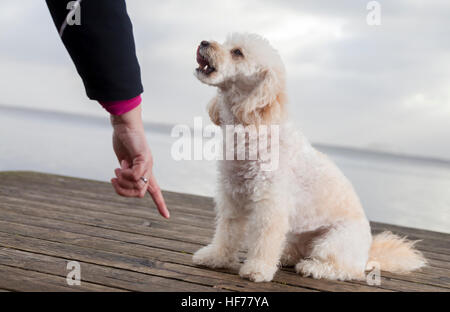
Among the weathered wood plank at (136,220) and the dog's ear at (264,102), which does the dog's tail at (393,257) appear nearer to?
the weathered wood plank at (136,220)

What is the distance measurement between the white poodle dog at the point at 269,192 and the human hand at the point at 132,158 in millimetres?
1234

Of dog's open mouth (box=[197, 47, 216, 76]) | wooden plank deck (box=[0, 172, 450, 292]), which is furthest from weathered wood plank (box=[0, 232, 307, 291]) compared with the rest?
dog's open mouth (box=[197, 47, 216, 76])

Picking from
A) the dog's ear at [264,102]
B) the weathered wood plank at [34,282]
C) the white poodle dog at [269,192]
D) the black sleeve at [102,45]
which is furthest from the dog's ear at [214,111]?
the black sleeve at [102,45]

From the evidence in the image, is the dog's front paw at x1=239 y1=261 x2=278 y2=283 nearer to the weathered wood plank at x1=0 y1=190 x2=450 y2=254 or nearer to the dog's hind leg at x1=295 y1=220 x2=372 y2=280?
the dog's hind leg at x1=295 y1=220 x2=372 y2=280

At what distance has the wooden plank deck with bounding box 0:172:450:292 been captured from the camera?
6.56 ft

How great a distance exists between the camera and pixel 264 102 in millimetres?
2166

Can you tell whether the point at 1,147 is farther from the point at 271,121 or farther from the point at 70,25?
the point at 70,25

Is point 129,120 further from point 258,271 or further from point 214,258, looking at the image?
point 214,258

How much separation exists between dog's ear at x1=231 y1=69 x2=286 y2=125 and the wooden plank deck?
772 mm

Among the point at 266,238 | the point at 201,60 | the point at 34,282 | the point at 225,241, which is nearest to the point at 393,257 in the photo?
the point at 266,238

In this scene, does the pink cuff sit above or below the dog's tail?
above

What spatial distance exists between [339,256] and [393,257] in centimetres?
50
